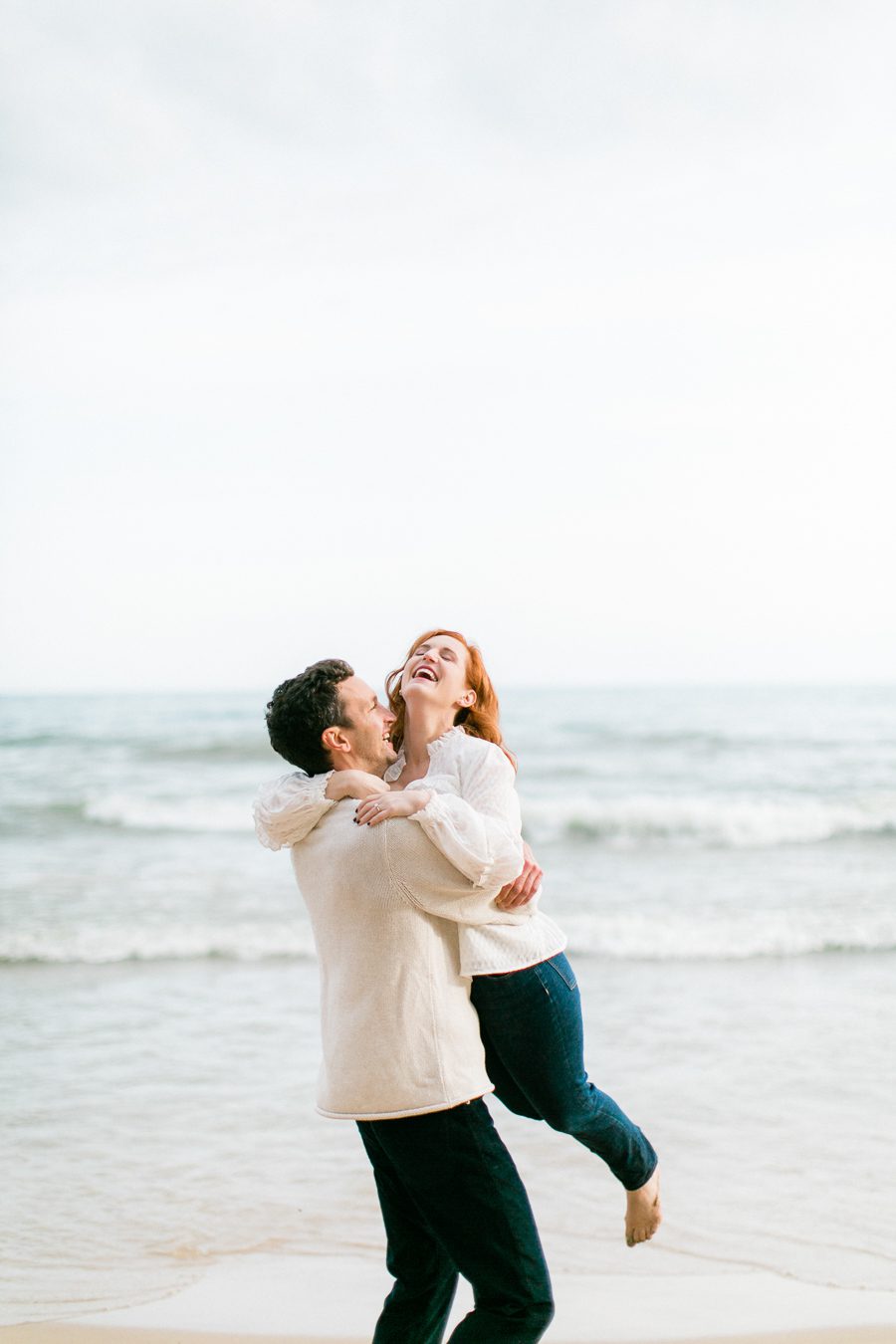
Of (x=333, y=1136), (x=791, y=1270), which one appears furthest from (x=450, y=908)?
(x=333, y=1136)

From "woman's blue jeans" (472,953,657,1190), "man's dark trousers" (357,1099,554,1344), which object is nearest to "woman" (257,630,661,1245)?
"woman's blue jeans" (472,953,657,1190)

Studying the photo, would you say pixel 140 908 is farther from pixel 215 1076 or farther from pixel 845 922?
pixel 845 922

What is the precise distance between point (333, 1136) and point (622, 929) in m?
3.36

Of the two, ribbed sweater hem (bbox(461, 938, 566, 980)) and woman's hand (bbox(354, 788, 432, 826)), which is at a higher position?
woman's hand (bbox(354, 788, 432, 826))

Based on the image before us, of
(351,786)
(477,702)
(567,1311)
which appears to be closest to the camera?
(351,786)

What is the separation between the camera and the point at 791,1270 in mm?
3051

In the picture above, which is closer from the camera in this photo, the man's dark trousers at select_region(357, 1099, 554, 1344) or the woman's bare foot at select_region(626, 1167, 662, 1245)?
the man's dark trousers at select_region(357, 1099, 554, 1344)

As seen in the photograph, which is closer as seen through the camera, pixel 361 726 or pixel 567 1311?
pixel 361 726

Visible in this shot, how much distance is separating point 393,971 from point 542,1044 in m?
0.30

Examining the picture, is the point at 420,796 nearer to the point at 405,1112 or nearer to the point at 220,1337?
the point at 405,1112

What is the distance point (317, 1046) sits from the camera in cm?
512

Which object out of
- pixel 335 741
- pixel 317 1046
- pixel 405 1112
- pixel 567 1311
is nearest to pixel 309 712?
pixel 335 741

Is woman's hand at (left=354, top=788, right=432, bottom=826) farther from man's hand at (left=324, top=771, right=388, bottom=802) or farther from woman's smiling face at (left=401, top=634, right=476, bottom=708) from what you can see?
woman's smiling face at (left=401, top=634, right=476, bottom=708)

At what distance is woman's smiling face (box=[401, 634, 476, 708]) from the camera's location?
2.05 meters
